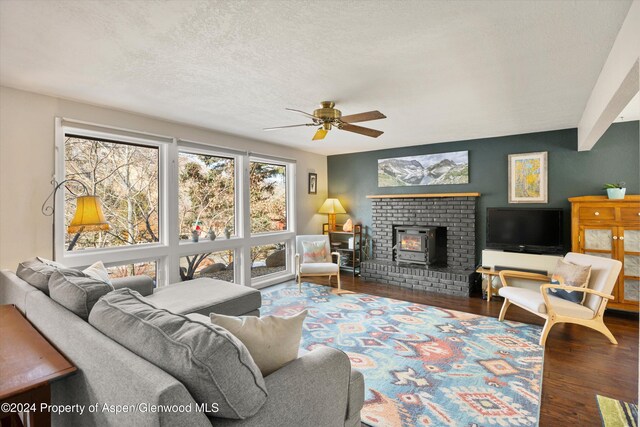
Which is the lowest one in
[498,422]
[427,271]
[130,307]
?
[498,422]

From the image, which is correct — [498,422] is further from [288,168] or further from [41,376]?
[288,168]

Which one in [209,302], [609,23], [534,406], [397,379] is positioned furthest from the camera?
[209,302]

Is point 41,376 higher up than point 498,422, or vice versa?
point 41,376

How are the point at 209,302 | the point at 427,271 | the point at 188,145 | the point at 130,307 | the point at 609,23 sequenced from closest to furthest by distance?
1. the point at 130,307
2. the point at 609,23
3. the point at 209,302
4. the point at 188,145
5. the point at 427,271

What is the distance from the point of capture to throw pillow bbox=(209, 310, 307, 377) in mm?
1312

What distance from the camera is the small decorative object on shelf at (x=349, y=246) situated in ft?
19.8

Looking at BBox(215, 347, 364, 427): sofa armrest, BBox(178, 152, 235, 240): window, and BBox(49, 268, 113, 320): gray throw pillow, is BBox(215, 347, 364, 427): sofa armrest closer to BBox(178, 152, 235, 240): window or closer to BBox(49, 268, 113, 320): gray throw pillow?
BBox(49, 268, 113, 320): gray throw pillow

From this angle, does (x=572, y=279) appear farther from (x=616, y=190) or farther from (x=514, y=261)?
(x=616, y=190)

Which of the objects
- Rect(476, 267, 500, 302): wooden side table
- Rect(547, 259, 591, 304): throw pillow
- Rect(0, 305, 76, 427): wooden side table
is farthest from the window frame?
Rect(547, 259, 591, 304): throw pillow

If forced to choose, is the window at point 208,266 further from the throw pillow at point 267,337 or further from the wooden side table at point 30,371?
the throw pillow at point 267,337

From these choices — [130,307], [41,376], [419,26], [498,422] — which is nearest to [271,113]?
[419,26]

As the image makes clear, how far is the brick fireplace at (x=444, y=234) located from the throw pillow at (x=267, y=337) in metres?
4.05

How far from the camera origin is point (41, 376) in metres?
1.22

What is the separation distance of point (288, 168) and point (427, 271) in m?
3.03
